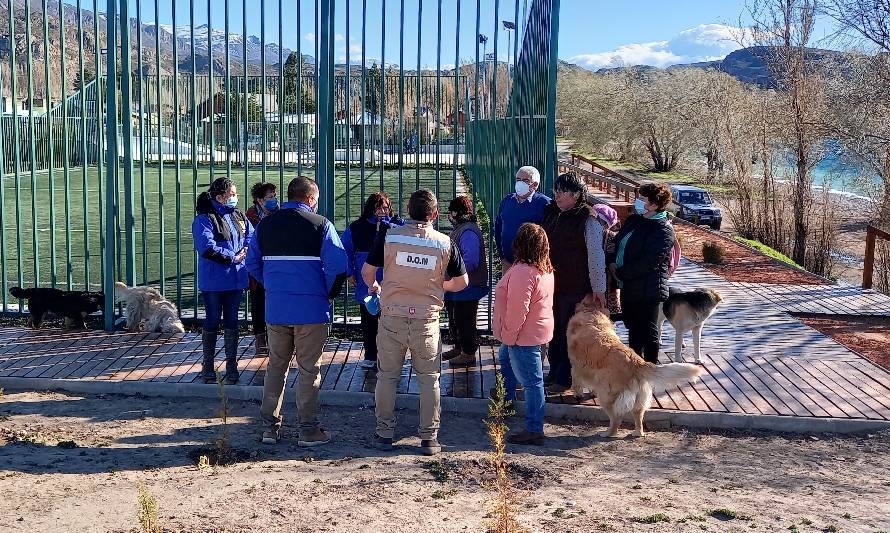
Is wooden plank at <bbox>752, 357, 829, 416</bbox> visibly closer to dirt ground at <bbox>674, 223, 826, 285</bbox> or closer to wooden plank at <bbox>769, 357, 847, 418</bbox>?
wooden plank at <bbox>769, 357, 847, 418</bbox>

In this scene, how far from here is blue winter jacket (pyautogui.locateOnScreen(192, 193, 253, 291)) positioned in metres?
7.29

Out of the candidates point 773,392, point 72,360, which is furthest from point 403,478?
point 72,360

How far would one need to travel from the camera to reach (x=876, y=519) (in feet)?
16.4

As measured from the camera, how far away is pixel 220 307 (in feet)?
24.7

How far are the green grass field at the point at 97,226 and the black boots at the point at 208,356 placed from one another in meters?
1.43

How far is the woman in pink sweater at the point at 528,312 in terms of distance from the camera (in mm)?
6078

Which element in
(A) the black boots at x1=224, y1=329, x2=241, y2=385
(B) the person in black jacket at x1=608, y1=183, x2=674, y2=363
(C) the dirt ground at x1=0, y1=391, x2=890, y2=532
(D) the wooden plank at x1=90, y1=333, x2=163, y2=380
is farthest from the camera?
(D) the wooden plank at x1=90, y1=333, x2=163, y2=380

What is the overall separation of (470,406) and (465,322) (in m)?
1.10

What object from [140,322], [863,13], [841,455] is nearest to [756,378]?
[841,455]

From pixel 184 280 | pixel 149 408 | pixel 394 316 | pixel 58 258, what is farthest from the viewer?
pixel 58 258

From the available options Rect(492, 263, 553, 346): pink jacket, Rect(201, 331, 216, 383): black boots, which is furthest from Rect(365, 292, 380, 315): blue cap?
Rect(201, 331, 216, 383): black boots

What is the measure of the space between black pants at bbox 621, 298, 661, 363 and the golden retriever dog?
1.71 ft

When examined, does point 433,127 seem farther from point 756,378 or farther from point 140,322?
point 756,378

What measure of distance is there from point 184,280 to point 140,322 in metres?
4.56
